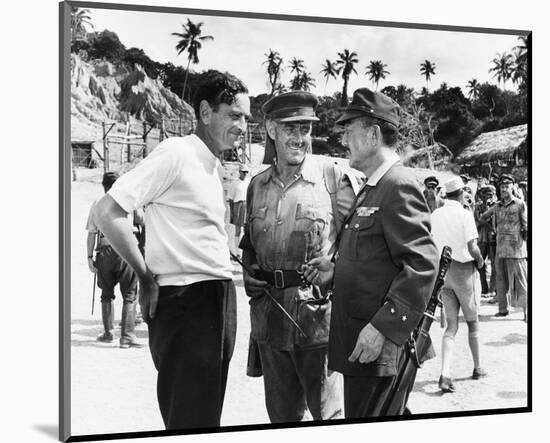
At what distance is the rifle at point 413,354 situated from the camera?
6.60 m

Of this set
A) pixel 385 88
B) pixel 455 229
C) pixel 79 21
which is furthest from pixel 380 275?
pixel 79 21

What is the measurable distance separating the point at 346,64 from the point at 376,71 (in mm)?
243

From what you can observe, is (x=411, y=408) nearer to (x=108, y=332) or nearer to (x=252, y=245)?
(x=252, y=245)

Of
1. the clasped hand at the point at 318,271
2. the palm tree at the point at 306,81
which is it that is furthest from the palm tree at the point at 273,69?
the clasped hand at the point at 318,271

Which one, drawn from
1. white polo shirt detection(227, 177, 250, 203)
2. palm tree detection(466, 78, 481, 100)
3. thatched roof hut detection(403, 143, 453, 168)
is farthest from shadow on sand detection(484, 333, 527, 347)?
white polo shirt detection(227, 177, 250, 203)

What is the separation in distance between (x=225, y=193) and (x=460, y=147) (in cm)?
180

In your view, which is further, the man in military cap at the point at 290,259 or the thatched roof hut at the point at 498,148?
the thatched roof hut at the point at 498,148

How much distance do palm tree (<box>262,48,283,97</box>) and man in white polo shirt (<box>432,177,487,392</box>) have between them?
4.54 feet

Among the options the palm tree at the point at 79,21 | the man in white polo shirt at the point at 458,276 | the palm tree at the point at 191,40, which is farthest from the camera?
the man in white polo shirt at the point at 458,276

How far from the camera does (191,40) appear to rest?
250 inches

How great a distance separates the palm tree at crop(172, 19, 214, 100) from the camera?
6.32m

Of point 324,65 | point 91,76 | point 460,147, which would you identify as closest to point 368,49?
point 324,65

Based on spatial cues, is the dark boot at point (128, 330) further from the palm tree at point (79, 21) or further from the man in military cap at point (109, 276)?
the palm tree at point (79, 21)

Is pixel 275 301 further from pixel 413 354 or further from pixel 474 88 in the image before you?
pixel 474 88
